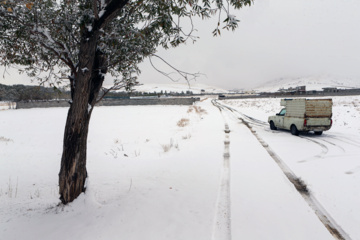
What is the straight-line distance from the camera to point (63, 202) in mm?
4422

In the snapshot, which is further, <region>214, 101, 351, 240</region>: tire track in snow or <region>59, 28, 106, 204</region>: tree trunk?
<region>59, 28, 106, 204</region>: tree trunk

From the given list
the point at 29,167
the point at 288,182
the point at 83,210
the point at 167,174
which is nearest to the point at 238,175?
the point at 288,182

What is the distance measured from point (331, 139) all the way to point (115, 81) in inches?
→ 449

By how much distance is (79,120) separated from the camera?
13.6 feet

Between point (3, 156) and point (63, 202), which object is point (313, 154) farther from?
point (3, 156)

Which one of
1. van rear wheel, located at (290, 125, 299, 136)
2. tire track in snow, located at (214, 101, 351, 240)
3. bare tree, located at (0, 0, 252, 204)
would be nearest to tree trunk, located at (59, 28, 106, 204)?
bare tree, located at (0, 0, 252, 204)

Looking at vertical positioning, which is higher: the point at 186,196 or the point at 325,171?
the point at 325,171

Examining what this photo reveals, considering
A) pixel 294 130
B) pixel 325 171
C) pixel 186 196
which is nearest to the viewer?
pixel 186 196

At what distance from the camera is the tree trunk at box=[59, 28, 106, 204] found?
4.08 meters

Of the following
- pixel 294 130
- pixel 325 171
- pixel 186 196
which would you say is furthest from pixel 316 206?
pixel 294 130

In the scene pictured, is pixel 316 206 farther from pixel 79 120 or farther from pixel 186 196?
pixel 79 120

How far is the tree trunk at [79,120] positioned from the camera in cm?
408

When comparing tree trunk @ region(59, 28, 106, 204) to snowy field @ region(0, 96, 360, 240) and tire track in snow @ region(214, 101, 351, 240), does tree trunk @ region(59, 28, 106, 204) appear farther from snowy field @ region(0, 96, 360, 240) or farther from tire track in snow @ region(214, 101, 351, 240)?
tire track in snow @ region(214, 101, 351, 240)

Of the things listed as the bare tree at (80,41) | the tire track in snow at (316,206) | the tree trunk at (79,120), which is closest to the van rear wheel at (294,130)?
the tire track in snow at (316,206)
